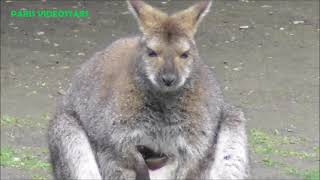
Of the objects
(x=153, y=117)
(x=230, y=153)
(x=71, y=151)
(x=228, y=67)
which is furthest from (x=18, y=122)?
(x=153, y=117)

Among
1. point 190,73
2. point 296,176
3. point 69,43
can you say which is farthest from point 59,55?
point 190,73

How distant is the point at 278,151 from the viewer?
7656mm

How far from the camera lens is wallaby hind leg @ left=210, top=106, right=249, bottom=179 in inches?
Answer: 194

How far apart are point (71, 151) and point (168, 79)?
0.99 m

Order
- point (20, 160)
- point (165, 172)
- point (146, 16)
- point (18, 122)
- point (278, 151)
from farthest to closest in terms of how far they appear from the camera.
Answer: point (18, 122) < point (278, 151) < point (20, 160) < point (165, 172) < point (146, 16)

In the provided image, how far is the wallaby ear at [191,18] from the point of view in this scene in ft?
14.9

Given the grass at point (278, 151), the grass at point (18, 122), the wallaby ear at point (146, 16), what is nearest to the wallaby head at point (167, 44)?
the wallaby ear at point (146, 16)

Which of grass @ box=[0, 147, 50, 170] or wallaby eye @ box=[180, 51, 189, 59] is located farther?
grass @ box=[0, 147, 50, 170]

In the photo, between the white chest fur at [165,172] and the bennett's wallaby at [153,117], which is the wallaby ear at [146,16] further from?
the white chest fur at [165,172]

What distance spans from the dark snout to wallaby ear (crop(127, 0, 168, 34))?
32 centimetres

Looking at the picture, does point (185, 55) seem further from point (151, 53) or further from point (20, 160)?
point (20, 160)

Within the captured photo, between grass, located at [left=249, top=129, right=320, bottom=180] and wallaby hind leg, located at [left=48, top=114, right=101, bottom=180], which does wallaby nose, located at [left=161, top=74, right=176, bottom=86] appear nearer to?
wallaby hind leg, located at [left=48, top=114, right=101, bottom=180]

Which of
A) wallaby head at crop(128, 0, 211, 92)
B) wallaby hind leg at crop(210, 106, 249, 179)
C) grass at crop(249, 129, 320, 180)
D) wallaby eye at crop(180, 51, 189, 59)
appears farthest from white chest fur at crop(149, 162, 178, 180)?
grass at crop(249, 129, 320, 180)

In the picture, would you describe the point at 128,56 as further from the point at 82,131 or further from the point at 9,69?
the point at 9,69
